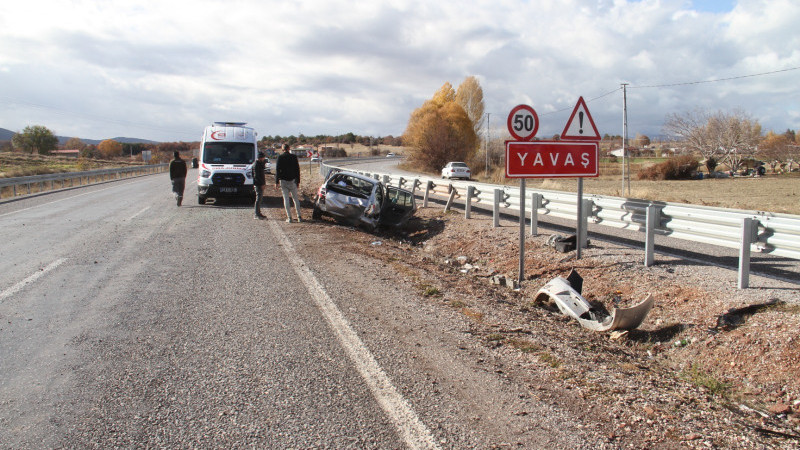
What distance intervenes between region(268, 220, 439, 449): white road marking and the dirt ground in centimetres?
100

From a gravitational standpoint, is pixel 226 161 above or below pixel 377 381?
above

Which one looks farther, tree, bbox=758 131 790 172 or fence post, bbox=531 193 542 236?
tree, bbox=758 131 790 172

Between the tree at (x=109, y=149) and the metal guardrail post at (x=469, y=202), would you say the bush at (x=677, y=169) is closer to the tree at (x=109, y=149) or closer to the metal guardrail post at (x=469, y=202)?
the metal guardrail post at (x=469, y=202)

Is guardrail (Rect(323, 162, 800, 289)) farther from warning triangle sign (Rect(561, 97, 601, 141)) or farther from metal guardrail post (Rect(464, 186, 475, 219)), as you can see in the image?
metal guardrail post (Rect(464, 186, 475, 219))

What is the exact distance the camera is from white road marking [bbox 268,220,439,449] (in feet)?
10.6

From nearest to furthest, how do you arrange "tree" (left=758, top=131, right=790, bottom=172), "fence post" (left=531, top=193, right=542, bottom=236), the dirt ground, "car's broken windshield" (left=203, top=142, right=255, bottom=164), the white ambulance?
the dirt ground, "fence post" (left=531, top=193, right=542, bottom=236), the white ambulance, "car's broken windshield" (left=203, top=142, right=255, bottom=164), "tree" (left=758, top=131, right=790, bottom=172)

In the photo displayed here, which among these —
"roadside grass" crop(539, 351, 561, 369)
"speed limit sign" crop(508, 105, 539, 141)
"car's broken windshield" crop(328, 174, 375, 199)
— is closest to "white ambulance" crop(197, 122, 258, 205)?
"car's broken windshield" crop(328, 174, 375, 199)

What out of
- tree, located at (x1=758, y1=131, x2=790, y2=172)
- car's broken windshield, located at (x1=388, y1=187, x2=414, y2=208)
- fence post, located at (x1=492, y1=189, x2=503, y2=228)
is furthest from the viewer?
tree, located at (x1=758, y1=131, x2=790, y2=172)

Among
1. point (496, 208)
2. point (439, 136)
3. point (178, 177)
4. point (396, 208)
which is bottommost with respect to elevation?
point (396, 208)

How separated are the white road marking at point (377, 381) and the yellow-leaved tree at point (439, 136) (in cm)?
6208

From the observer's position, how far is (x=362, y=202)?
42.8ft

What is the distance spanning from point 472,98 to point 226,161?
62.8 m

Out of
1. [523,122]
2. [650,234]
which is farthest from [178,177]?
[650,234]

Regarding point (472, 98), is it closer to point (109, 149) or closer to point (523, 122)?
point (523, 122)
